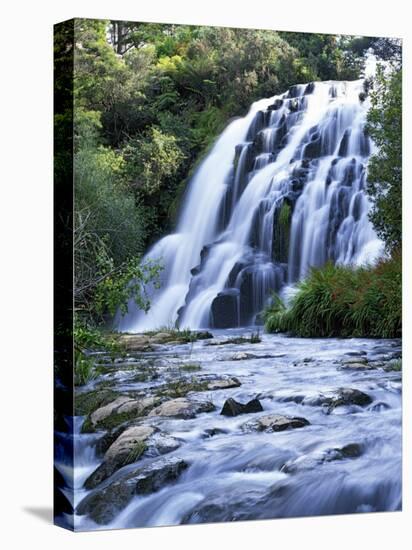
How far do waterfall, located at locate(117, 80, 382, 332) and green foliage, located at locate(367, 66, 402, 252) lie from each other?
0.09 metres

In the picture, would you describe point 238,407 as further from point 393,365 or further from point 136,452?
point 393,365

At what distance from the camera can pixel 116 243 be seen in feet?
37.4

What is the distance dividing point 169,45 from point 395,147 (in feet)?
7.07

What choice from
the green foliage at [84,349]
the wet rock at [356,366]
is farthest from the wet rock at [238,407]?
the green foliage at [84,349]

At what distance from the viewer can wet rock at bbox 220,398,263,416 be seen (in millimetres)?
11594

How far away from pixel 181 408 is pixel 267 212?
177 centimetres

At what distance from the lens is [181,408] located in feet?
37.5

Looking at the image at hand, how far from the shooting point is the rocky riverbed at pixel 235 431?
11195 mm

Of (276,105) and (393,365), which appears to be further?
(393,365)

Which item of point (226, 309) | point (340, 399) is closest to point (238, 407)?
point (226, 309)

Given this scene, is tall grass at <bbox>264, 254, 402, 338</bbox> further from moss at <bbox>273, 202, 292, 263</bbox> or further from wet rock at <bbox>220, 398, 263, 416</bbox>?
wet rock at <bbox>220, 398, 263, 416</bbox>

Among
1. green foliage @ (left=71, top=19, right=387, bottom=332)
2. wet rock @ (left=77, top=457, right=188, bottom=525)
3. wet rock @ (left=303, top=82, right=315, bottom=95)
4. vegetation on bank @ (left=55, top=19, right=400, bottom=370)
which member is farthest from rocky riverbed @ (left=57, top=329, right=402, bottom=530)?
wet rock @ (left=303, top=82, right=315, bottom=95)

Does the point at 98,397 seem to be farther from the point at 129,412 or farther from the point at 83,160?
the point at 83,160

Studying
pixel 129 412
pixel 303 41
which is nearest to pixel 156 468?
pixel 129 412
